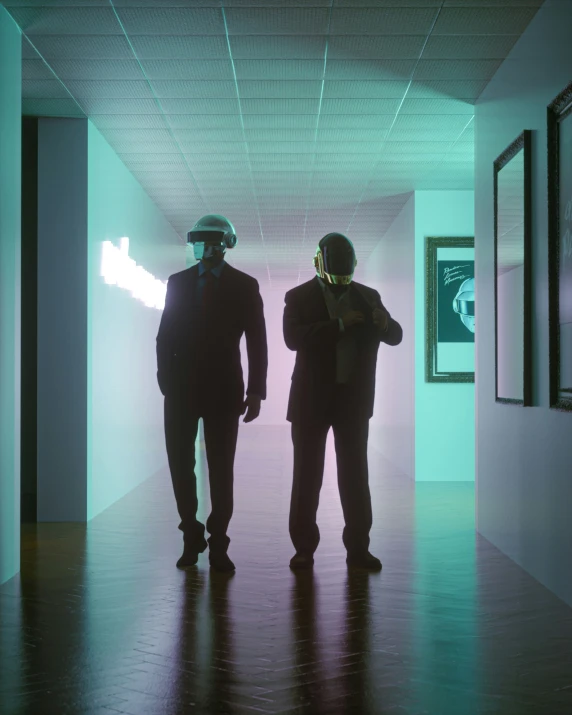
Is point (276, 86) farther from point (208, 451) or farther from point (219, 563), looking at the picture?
point (219, 563)

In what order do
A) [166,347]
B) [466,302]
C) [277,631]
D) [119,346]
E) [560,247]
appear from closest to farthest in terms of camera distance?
1. [277,631]
2. [560,247]
3. [166,347]
4. [119,346]
5. [466,302]

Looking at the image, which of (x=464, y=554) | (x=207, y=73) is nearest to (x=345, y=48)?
(x=207, y=73)

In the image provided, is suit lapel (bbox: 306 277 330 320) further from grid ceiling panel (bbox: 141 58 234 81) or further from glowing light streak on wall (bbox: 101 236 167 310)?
glowing light streak on wall (bbox: 101 236 167 310)

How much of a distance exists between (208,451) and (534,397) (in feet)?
5.40

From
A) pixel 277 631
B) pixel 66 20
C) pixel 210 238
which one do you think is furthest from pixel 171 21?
→ pixel 277 631

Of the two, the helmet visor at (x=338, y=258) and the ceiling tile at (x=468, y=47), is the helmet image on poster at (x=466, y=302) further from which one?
the helmet visor at (x=338, y=258)

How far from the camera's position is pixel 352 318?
4523mm

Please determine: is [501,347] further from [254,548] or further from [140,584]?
[140,584]

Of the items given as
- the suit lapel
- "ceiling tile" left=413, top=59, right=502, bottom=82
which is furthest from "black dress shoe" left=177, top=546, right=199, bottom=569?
"ceiling tile" left=413, top=59, right=502, bottom=82

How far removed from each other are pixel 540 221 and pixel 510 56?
1267 mm

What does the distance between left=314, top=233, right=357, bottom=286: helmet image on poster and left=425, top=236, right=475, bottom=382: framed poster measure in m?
4.66

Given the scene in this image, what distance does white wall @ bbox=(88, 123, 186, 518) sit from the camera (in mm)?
6777

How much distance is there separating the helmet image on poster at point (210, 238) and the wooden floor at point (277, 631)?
161cm

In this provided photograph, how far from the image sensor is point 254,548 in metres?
5.24
